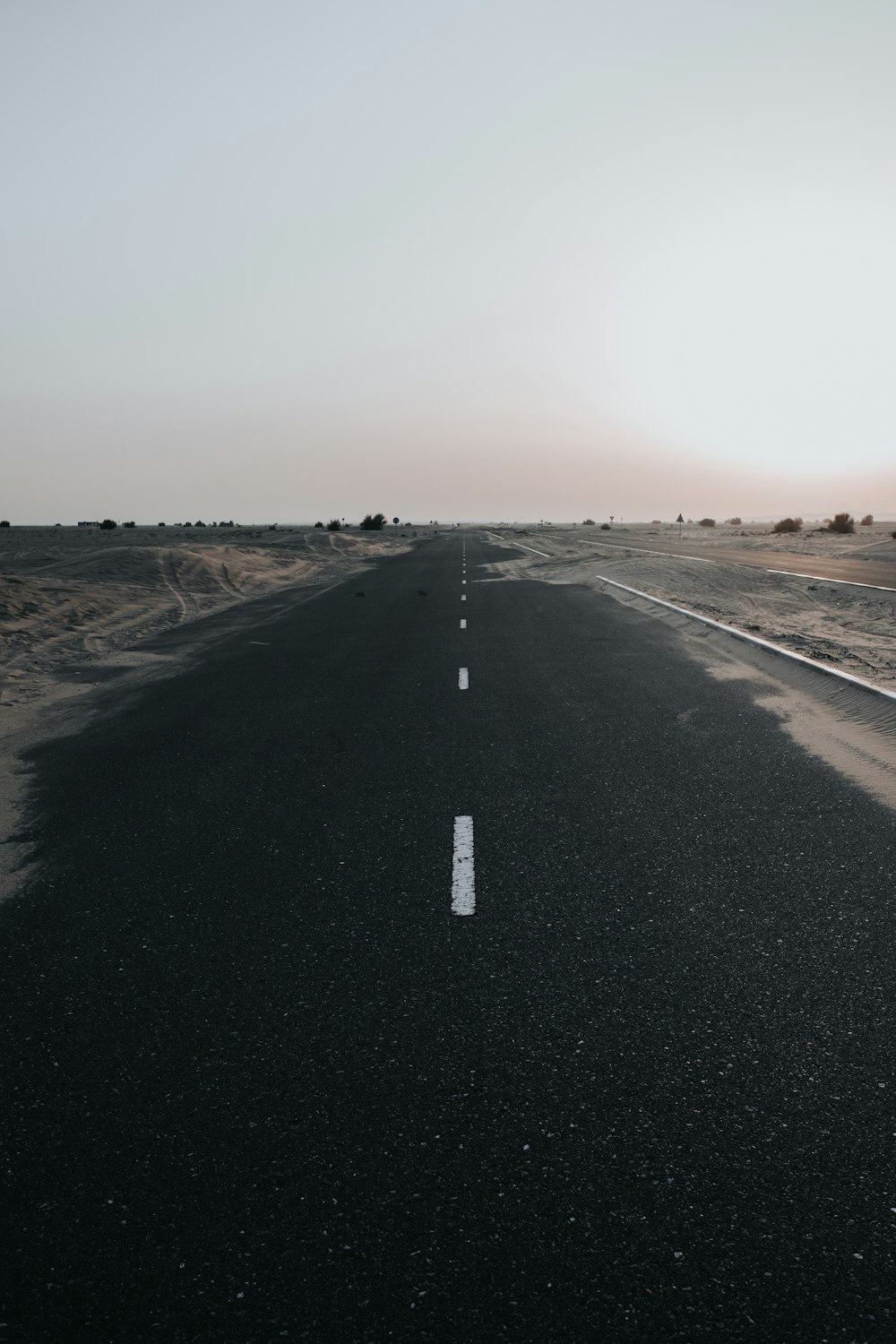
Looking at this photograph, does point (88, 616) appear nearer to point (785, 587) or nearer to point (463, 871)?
point (463, 871)

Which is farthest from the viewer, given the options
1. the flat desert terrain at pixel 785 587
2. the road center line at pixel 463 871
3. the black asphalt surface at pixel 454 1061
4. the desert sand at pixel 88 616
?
the flat desert terrain at pixel 785 587

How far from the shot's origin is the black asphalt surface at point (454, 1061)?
2391 mm

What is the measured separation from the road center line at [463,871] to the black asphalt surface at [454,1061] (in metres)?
0.08

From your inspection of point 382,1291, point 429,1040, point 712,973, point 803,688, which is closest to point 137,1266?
point 382,1291

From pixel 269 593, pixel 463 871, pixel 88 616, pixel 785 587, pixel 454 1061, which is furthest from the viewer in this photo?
pixel 269 593

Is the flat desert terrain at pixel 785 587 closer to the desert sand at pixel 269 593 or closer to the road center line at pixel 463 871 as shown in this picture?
the desert sand at pixel 269 593

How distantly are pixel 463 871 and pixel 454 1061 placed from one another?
1.89 meters

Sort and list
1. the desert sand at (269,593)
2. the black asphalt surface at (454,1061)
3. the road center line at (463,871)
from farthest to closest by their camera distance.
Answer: the desert sand at (269,593) < the road center line at (463,871) < the black asphalt surface at (454,1061)

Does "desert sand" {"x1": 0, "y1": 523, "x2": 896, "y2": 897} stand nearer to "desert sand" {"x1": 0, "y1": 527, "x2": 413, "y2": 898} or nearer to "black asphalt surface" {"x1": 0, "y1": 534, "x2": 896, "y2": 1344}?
"desert sand" {"x1": 0, "y1": 527, "x2": 413, "y2": 898}

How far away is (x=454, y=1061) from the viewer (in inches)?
132

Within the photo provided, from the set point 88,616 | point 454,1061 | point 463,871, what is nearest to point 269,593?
point 88,616

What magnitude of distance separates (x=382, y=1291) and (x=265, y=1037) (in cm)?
137

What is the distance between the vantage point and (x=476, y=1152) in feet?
9.42

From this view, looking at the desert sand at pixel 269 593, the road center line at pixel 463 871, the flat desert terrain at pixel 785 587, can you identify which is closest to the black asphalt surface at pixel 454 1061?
the road center line at pixel 463 871
